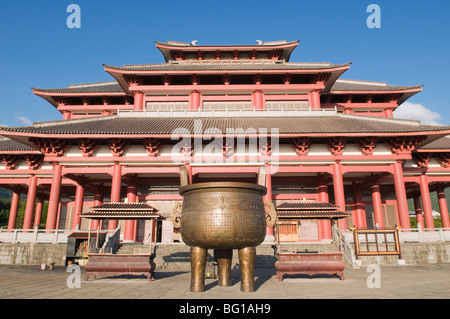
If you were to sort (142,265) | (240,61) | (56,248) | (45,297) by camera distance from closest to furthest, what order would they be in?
(45,297) < (142,265) < (56,248) < (240,61)

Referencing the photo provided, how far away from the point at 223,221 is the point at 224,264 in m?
1.49

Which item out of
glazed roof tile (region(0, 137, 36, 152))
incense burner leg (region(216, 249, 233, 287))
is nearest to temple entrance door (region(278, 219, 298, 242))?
incense burner leg (region(216, 249, 233, 287))

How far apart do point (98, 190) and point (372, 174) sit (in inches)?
700

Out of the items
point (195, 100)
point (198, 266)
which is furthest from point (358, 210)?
point (198, 266)

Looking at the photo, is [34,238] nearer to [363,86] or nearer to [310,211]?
[310,211]

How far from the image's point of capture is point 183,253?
1275cm

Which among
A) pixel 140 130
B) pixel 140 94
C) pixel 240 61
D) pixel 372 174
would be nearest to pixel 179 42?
pixel 240 61

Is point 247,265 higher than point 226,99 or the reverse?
the reverse

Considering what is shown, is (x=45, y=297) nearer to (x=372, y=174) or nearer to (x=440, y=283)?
(x=440, y=283)

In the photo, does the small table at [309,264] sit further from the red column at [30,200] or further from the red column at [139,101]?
the red column at [30,200]

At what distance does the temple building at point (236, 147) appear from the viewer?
15023 mm

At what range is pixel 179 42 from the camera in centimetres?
2714

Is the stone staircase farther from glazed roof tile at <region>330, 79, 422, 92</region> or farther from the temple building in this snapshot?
glazed roof tile at <region>330, 79, 422, 92</region>

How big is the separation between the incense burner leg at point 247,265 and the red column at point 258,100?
51.6 feet
